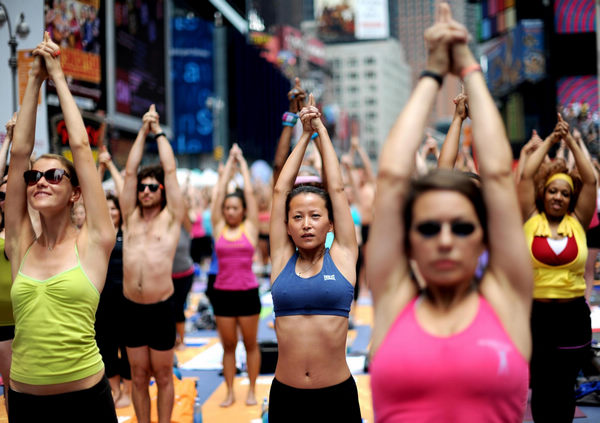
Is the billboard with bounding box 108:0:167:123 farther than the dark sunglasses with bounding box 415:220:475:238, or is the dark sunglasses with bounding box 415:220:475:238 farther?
the billboard with bounding box 108:0:167:123

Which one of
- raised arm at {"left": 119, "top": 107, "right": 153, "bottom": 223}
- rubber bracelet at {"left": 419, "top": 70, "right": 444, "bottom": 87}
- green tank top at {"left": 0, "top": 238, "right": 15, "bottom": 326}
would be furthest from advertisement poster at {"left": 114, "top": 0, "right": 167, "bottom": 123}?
rubber bracelet at {"left": 419, "top": 70, "right": 444, "bottom": 87}

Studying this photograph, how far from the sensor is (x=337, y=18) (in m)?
136

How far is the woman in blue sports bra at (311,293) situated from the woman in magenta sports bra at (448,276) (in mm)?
1202

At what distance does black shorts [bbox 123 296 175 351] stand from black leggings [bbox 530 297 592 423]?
2.87 meters

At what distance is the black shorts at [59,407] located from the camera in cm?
296

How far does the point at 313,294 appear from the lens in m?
3.46

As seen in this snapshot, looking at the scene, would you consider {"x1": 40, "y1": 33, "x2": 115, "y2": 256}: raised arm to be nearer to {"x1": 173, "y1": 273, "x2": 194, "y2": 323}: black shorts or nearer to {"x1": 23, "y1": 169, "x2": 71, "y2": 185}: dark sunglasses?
{"x1": 23, "y1": 169, "x2": 71, "y2": 185}: dark sunglasses

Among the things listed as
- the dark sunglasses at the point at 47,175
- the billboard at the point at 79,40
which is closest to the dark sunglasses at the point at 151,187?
the dark sunglasses at the point at 47,175

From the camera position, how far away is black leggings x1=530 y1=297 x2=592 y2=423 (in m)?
4.45

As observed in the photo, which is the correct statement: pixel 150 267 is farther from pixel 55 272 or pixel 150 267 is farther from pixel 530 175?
pixel 530 175

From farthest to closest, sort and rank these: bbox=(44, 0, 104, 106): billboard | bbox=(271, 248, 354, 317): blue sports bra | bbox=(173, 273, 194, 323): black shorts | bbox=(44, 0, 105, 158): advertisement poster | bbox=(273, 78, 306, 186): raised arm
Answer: bbox=(44, 0, 104, 106): billboard → bbox=(44, 0, 105, 158): advertisement poster → bbox=(173, 273, 194, 323): black shorts → bbox=(273, 78, 306, 186): raised arm → bbox=(271, 248, 354, 317): blue sports bra

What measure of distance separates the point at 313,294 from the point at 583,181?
245 centimetres

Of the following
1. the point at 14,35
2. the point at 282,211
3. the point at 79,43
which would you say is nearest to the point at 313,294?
the point at 282,211

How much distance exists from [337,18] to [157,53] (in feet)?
393
